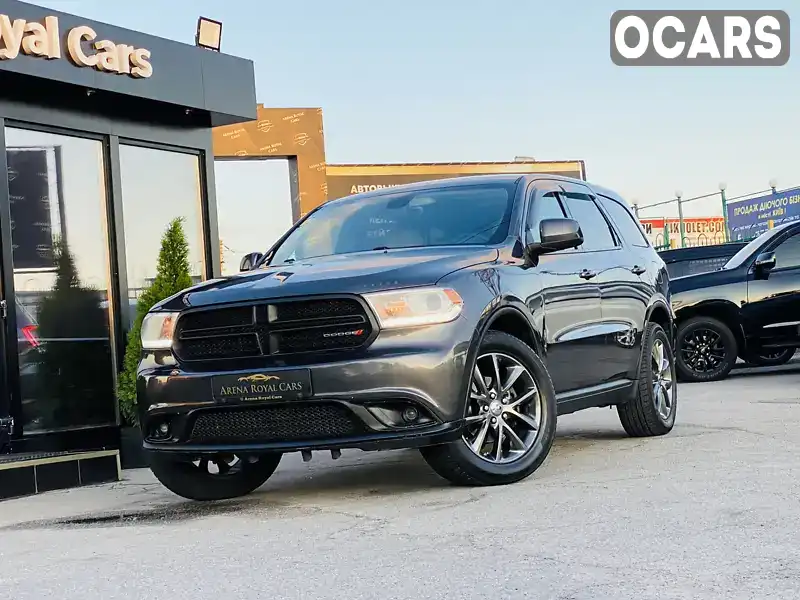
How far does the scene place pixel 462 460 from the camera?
18.9 ft

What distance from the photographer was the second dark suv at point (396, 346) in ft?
18.3

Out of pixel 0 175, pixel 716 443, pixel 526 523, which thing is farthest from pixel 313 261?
pixel 0 175

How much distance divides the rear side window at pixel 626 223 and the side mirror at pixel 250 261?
244 centimetres

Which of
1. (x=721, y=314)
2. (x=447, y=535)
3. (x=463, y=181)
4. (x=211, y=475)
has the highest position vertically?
(x=463, y=181)

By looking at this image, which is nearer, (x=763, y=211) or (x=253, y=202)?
(x=253, y=202)

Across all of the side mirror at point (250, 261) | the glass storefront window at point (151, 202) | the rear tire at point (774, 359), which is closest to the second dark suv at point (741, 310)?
the rear tire at point (774, 359)

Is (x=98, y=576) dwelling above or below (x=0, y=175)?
below

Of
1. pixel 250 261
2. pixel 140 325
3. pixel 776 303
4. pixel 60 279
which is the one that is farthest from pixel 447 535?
pixel 776 303

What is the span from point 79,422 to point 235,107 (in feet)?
11.4

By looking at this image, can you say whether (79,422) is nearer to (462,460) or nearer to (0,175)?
(0,175)

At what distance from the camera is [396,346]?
557cm

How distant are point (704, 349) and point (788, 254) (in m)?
1.52

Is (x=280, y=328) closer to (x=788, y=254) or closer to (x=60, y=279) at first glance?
(x=60, y=279)

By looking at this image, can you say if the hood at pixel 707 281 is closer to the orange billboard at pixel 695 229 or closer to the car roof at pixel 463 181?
the car roof at pixel 463 181
